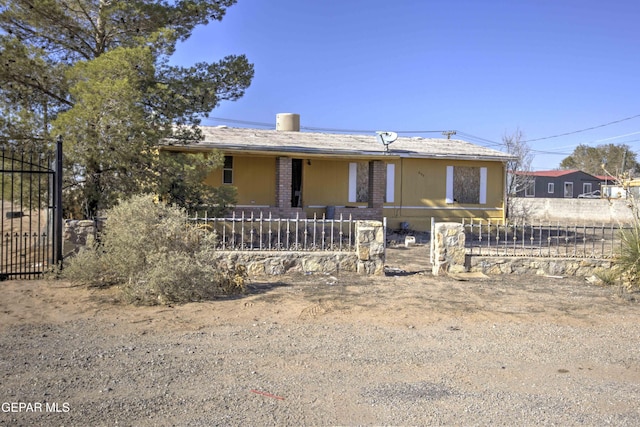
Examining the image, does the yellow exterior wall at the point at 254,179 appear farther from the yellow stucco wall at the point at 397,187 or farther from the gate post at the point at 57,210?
the gate post at the point at 57,210

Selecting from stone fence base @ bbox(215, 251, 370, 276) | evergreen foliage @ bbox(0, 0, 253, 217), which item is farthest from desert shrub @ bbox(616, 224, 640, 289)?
evergreen foliage @ bbox(0, 0, 253, 217)

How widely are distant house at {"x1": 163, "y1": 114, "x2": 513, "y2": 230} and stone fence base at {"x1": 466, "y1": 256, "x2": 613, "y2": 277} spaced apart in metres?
8.33

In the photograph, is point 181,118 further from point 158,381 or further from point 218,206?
point 158,381

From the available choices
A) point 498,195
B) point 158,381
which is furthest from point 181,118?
point 498,195

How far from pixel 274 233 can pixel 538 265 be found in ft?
25.9

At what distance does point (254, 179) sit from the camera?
19.2 meters

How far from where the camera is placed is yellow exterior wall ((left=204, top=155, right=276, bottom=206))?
1914 cm

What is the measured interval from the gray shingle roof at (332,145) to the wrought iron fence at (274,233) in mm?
2711

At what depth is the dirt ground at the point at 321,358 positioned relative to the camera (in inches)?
167

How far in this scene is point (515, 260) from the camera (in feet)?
36.0

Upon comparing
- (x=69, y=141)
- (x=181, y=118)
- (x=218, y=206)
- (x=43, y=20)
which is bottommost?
(x=218, y=206)

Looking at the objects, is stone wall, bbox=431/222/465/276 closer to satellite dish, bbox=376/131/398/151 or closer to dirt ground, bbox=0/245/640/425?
dirt ground, bbox=0/245/640/425

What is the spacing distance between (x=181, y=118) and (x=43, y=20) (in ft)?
12.1

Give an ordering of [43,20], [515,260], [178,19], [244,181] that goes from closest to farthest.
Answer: [515,260], [43,20], [178,19], [244,181]
